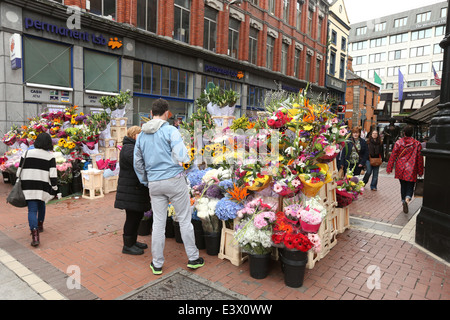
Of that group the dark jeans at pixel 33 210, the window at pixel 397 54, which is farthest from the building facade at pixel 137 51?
the window at pixel 397 54

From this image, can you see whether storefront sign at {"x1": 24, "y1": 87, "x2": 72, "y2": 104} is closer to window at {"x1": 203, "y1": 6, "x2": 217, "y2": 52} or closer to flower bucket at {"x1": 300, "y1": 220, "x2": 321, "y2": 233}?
window at {"x1": 203, "y1": 6, "x2": 217, "y2": 52}

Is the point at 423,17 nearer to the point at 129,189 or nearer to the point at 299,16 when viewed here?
the point at 299,16

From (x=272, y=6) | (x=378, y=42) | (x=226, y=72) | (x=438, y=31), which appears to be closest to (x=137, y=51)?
(x=226, y=72)

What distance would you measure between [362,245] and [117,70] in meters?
12.3

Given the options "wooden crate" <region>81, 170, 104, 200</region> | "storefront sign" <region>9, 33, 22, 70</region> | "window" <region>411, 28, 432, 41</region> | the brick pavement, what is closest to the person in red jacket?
the brick pavement

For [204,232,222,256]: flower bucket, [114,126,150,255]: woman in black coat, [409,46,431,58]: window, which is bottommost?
[204,232,222,256]: flower bucket

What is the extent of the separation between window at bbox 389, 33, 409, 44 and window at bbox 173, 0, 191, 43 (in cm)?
5208

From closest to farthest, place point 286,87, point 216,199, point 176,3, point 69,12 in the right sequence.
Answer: point 216,199
point 69,12
point 176,3
point 286,87

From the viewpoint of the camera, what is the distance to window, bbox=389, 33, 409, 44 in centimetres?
5441
